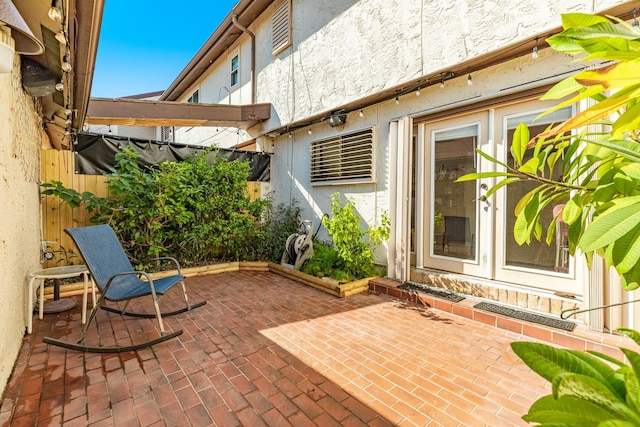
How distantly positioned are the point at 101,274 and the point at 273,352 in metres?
1.94

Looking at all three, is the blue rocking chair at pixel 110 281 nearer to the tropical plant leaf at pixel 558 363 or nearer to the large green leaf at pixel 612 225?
the tropical plant leaf at pixel 558 363

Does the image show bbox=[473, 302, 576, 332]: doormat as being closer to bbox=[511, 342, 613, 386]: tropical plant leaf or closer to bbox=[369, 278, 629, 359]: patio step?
bbox=[369, 278, 629, 359]: patio step

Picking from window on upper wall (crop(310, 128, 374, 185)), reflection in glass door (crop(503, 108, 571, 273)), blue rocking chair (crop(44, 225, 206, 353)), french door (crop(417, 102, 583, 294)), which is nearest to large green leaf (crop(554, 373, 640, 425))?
blue rocking chair (crop(44, 225, 206, 353))

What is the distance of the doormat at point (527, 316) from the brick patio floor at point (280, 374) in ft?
0.84

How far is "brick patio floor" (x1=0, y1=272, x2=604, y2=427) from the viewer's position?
2.02m

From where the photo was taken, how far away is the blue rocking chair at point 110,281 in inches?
111

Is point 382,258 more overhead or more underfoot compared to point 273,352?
more overhead

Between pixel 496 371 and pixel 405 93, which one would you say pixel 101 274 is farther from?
pixel 405 93

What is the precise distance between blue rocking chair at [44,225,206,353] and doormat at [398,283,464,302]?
2.88m

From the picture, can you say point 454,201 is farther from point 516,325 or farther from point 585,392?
point 585,392

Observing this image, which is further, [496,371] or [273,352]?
[273,352]

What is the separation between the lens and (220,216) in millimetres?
6102

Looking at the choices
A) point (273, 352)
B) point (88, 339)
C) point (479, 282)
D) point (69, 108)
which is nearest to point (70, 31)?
point (69, 108)

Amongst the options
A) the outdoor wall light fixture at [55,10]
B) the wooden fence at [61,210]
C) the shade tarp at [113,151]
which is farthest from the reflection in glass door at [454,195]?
the wooden fence at [61,210]
